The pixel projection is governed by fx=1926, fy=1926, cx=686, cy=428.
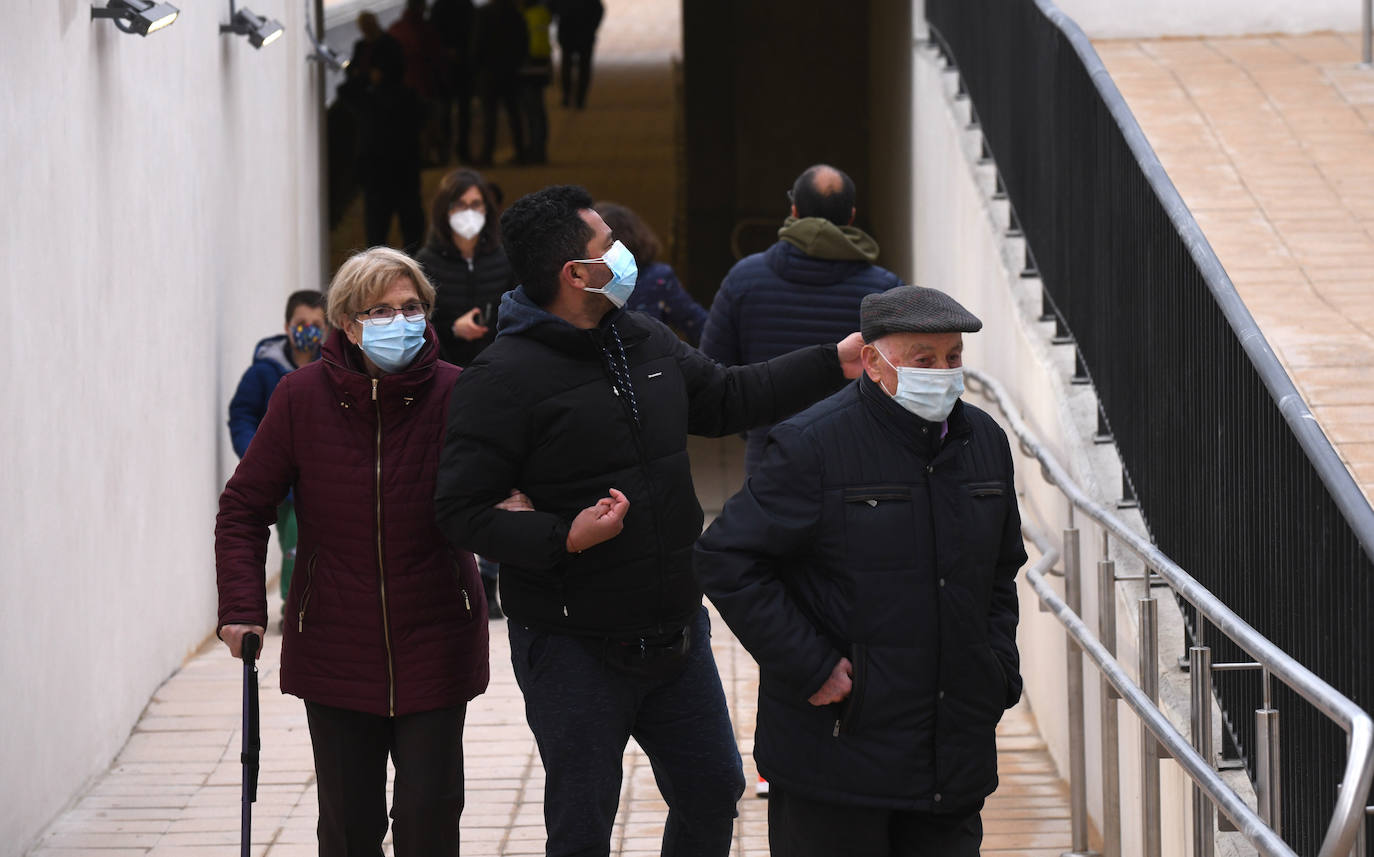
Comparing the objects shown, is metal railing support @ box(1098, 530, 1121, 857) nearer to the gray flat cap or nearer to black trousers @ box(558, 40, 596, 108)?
the gray flat cap

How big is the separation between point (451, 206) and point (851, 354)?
13.1 feet

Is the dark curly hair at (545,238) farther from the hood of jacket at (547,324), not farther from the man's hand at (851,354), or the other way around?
the man's hand at (851,354)

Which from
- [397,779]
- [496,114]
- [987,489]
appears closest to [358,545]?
[397,779]

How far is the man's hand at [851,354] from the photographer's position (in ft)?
15.0

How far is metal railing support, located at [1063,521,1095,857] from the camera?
5.57 meters

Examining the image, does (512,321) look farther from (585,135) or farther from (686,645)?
(585,135)

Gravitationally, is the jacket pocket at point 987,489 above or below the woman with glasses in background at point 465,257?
below

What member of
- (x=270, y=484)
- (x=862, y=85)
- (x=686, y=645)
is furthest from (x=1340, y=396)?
(x=862, y=85)

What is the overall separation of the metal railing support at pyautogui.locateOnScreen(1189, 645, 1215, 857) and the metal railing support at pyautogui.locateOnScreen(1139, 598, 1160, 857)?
288 millimetres

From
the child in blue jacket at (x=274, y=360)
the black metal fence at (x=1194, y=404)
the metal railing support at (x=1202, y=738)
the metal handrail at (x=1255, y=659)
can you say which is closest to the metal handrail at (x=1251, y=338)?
the black metal fence at (x=1194, y=404)

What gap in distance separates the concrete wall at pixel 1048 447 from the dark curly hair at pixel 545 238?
67.5 inches

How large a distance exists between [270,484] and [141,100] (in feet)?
12.2

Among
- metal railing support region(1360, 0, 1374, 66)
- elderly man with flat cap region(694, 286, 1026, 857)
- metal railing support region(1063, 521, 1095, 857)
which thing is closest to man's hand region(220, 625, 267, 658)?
elderly man with flat cap region(694, 286, 1026, 857)

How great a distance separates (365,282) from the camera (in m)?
4.48
